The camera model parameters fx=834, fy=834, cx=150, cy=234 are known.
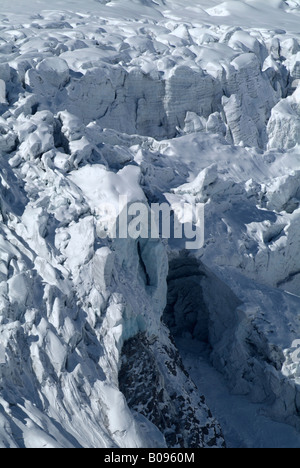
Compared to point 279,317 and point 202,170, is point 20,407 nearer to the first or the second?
point 279,317

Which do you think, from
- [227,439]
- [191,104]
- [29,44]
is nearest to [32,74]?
[29,44]

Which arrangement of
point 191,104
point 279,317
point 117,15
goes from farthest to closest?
point 117,15
point 191,104
point 279,317

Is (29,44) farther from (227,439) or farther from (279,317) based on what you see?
(227,439)

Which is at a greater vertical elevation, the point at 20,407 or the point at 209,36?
the point at 209,36

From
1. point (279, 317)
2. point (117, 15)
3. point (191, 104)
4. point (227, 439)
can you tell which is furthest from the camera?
point (117, 15)

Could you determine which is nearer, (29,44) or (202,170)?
(202,170)
